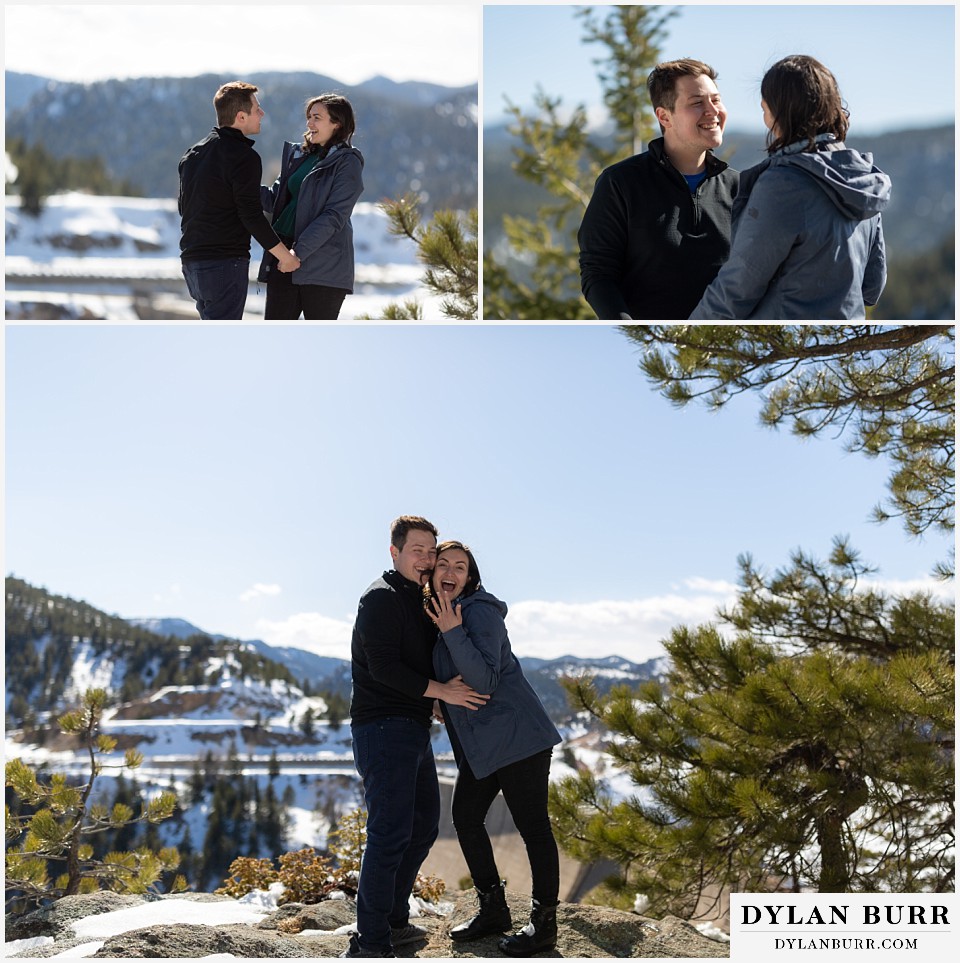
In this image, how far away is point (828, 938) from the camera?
3.06 meters

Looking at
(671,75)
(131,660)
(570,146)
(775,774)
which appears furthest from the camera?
(570,146)

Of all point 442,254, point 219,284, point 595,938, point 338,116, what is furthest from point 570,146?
point 595,938

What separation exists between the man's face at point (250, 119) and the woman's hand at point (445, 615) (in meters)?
1.52

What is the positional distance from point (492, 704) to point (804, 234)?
1469 millimetres

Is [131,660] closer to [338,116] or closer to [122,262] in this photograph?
[122,262]

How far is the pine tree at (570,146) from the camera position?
21.5 feet

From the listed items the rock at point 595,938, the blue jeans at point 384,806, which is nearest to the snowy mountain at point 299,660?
the rock at point 595,938

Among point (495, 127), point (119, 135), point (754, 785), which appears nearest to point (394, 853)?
point (754, 785)

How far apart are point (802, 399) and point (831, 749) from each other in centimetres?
145

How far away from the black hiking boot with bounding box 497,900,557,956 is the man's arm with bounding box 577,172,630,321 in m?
1.65

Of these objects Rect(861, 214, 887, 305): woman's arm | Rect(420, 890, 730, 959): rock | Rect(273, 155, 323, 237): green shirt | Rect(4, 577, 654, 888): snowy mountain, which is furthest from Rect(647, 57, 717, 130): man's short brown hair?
Rect(4, 577, 654, 888): snowy mountain

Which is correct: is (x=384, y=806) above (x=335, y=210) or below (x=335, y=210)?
below

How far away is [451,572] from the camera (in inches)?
105

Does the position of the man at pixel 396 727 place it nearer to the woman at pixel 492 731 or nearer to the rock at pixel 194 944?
the woman at pixel 492 731
